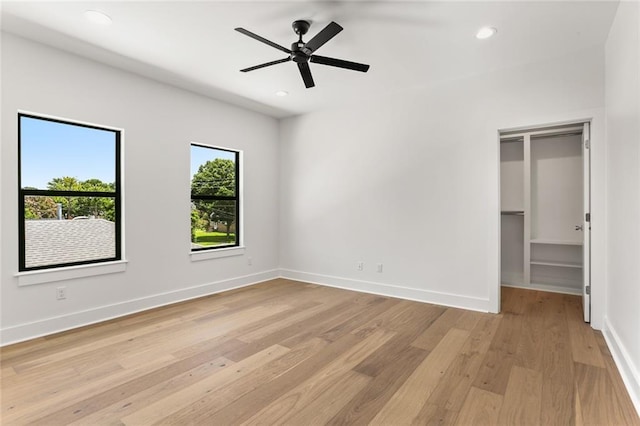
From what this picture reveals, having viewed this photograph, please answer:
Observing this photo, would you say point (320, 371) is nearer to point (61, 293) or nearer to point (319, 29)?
point (61, 293)

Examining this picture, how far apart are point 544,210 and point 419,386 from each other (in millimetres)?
3938

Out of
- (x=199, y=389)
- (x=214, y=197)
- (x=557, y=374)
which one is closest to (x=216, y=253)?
(x=214, y=197)

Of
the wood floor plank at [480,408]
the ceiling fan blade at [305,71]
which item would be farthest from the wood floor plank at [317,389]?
the ceiling fan blade at [305,71]

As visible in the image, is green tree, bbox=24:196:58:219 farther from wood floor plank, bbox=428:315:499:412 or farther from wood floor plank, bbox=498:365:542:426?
wood floor plank, bbox=498:365:542:426

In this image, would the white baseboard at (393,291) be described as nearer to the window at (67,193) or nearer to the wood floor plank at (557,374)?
the wood floor plank at (557,374)

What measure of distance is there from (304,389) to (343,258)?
9.53ft

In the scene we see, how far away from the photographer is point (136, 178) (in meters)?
3.83

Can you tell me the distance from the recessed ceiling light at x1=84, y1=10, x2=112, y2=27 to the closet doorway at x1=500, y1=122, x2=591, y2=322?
5066 mm

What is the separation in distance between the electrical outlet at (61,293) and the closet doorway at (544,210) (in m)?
5.71

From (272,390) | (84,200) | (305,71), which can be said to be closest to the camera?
(272,390)

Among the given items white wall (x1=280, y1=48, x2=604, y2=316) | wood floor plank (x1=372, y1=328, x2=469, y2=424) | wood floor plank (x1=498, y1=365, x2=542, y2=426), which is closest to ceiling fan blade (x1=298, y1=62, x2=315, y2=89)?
white wall (x1=280, y1=48, x2=604, y2=316)

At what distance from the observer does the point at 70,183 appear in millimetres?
3438

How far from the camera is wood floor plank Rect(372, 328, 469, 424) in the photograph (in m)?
1.93

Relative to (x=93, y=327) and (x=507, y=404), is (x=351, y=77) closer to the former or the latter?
(x=507, y=404)
